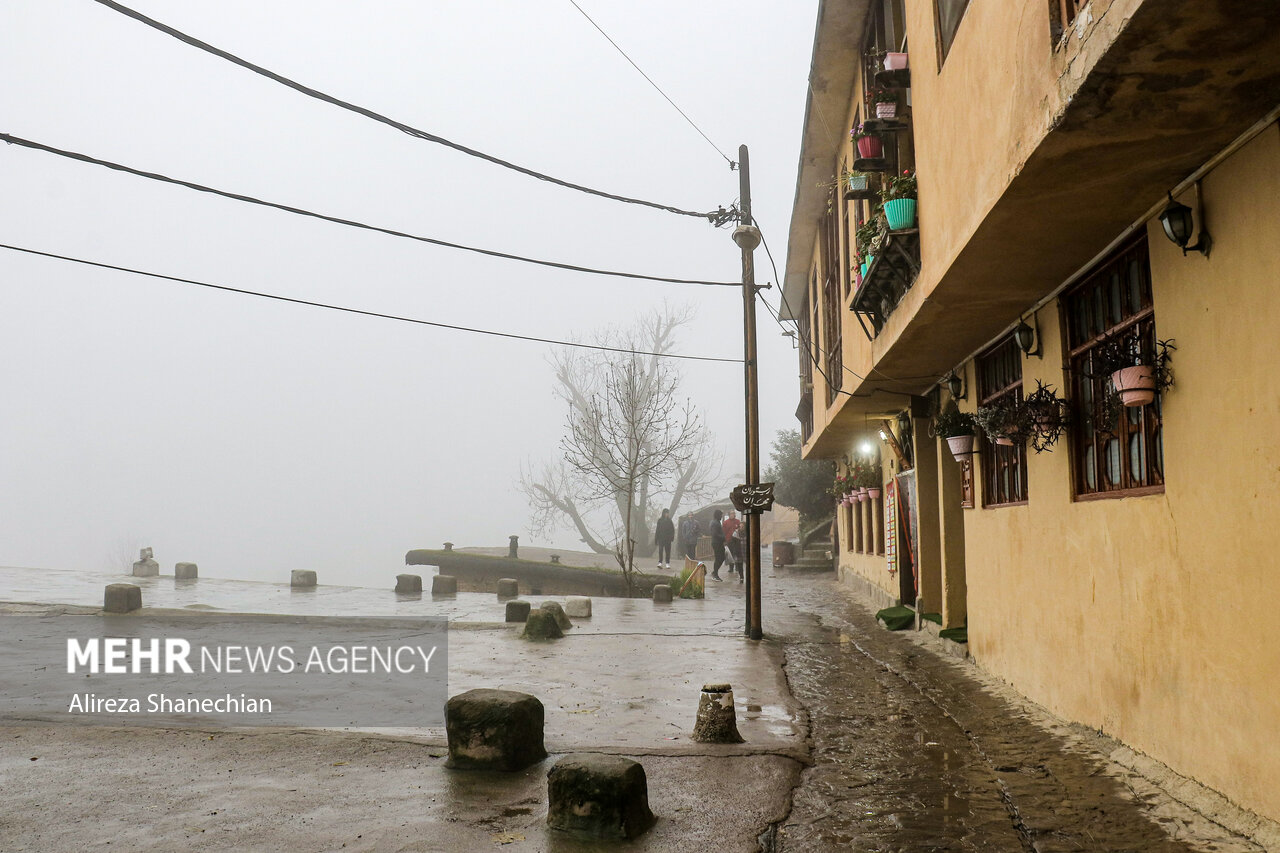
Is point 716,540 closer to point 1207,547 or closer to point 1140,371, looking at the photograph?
point 1140,371

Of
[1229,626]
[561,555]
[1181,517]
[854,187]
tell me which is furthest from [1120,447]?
[561,555]

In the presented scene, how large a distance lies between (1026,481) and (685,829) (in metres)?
5.06

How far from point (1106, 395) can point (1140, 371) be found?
43.4 inches

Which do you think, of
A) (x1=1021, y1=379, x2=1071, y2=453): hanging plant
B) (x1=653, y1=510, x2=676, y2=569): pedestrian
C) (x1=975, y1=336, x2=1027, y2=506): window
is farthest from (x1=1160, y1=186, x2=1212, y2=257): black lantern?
(x1=653, y1=510, x2=676, y2=569): pedestrian

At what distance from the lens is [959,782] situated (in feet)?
18.1

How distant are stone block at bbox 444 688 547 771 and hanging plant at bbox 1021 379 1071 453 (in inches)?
164

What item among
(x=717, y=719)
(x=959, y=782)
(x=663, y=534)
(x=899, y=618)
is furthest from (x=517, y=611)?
(x=663, y=534)

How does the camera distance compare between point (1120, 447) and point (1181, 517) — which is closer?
point (1181, 517)

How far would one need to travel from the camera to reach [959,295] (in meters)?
7.24

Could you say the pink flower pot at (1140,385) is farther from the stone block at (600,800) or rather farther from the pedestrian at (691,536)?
the pedestrian at (691,536)

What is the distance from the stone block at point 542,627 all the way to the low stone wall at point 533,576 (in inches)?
457

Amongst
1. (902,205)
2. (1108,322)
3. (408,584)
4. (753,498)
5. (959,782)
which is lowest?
(959,782)

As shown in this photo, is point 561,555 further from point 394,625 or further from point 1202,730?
point 1202,730

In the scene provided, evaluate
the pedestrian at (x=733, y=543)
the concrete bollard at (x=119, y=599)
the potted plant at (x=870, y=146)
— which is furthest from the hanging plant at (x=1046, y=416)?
the pedestrian at (x=733, y=543)
